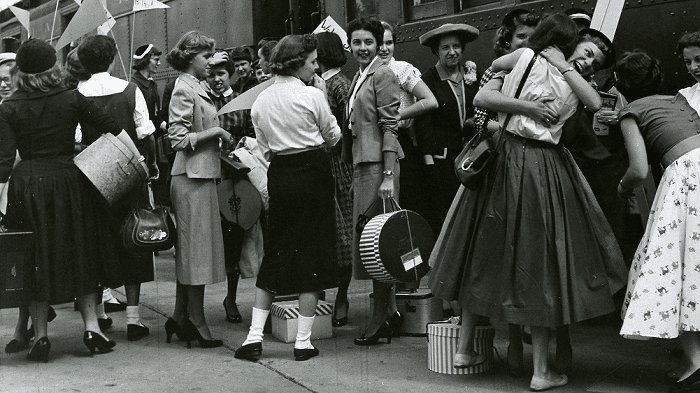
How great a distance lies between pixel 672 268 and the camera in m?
3.89

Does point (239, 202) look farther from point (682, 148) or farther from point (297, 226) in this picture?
point (682, 148)

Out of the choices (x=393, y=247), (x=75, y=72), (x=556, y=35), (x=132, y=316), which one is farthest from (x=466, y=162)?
(x=75, y=72)

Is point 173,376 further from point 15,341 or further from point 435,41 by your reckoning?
point 435,41

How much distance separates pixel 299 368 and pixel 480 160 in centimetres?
154

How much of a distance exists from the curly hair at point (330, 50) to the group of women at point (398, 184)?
11 millimetres

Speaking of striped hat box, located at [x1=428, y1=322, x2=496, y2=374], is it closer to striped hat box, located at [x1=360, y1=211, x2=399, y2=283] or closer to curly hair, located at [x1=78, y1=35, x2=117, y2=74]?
striped hat box, located at [x1=360, y1=211, x2=399, y2=283]

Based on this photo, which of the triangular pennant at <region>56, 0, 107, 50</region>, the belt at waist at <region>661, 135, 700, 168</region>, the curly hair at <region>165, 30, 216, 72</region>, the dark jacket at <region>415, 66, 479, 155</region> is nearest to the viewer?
the belt at waist at <region>661, 135, 700, 168</region>

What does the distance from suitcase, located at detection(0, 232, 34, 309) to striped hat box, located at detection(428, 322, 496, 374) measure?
92.2 inches

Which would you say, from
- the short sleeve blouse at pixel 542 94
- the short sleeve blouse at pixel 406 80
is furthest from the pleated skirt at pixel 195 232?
the short sleeve blouse at pixel 542 94

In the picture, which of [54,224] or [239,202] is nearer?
[54,224]

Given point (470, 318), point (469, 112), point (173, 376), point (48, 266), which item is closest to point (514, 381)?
point (470, 318)

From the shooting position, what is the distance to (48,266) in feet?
16.7

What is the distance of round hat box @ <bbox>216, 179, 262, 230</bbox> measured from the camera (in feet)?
19.1

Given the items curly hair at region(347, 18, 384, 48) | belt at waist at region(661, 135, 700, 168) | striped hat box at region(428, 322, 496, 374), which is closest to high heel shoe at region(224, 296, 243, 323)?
striped hat box at region(428, 322, 496, 374)
